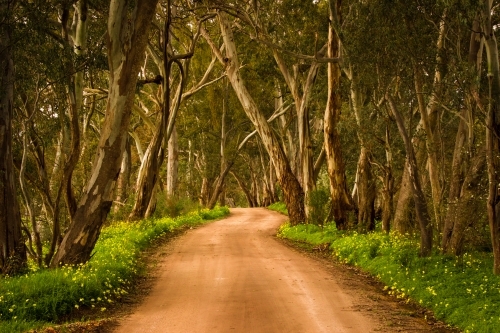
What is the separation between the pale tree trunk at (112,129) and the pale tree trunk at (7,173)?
0.72 metres

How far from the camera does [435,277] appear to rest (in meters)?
9.98

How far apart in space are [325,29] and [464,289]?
40.2ft

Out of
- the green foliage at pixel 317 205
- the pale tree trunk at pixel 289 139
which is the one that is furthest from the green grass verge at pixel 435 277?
the pale tree trunk at pixel 289 139

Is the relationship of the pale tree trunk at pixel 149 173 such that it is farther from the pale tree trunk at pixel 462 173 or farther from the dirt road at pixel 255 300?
the pale tree trunk at pixel 462 173

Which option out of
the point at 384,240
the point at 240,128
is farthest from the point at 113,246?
the point at 240,128

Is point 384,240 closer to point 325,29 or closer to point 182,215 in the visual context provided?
point 325,29

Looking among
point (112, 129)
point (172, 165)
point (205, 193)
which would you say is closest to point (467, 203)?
point (112, 129)

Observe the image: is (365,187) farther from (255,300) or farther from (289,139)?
(289,139)

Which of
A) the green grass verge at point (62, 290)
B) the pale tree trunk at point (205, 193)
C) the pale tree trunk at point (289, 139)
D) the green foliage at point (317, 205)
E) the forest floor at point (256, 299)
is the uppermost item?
the pale tree trunk at point (289, 139)

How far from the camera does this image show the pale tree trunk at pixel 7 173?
31.9 feet

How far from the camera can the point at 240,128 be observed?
38.4 m

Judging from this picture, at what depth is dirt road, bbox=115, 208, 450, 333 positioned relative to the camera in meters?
7.76

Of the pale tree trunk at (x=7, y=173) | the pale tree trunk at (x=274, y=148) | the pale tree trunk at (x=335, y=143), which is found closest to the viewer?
the pale tree trunk at (x=7, y=173)

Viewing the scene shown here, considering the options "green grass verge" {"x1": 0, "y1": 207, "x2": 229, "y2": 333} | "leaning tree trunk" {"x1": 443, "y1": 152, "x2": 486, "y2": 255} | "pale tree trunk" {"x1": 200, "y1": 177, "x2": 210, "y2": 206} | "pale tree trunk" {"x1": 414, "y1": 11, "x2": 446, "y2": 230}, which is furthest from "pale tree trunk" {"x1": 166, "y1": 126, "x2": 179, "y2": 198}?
"leaning tree trunk" {"x1": 443, "y1": 152, "x2": 486, "y2": 255}
